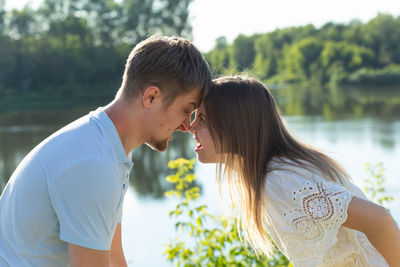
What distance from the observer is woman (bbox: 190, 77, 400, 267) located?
187 centimetres

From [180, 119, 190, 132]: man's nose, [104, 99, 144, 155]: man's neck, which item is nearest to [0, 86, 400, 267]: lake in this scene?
[180, 119, 190, 132]: man's nose

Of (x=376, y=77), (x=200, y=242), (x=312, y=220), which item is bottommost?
(x=376, y=77)

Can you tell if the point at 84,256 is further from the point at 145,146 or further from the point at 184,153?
the point at 145,146

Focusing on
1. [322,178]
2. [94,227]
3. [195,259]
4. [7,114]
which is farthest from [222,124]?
[7,114]

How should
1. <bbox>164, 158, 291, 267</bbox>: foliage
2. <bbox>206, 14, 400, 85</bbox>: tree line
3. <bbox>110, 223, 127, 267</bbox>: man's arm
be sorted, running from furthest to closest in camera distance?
<bbox>206, 14, 400, 85</bbox>: tree line
<bbox>164, 158, 291, 267</bbox>: foliage
<bbox>110, 223, 127, 267</bbox>: man's arm

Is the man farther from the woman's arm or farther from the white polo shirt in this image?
the woman's arm

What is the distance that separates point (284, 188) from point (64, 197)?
0.86 m

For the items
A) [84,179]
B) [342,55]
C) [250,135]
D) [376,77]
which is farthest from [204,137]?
[342,55]

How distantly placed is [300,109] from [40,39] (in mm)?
23052

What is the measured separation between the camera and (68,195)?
144cm

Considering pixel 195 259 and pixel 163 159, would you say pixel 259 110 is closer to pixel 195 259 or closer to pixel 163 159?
pixel 195 259

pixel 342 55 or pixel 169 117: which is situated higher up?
pixel 169 117

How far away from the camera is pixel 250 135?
215 centimetres

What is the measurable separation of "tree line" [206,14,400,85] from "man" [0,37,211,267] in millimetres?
43757
